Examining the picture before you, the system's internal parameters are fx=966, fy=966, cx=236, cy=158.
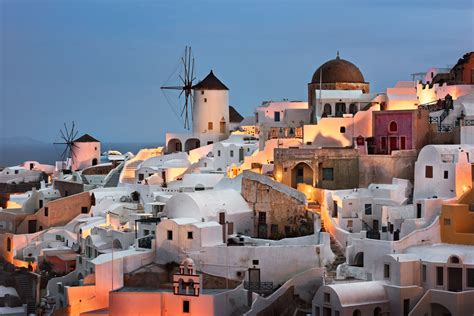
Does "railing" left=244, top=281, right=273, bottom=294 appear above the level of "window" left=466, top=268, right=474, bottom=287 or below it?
below

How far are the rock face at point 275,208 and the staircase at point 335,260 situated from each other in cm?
145

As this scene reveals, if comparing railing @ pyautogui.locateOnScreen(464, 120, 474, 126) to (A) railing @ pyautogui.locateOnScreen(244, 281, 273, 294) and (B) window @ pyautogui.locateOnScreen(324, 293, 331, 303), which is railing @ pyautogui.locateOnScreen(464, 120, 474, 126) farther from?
(B) window @ pyautogui.locateOnScreen(324, 293, 331, 303)

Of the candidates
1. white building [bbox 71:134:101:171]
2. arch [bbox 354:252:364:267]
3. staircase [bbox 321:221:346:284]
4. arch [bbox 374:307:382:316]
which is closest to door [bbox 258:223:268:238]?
staircase [bbox 321:221:346:284]

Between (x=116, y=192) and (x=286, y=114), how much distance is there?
30.8 feet

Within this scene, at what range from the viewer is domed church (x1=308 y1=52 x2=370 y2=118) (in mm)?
44969

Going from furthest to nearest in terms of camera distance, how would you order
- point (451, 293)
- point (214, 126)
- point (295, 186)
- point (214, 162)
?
point (214, 126) → point (214, 162) → point (295, 186) → point (451, 293)

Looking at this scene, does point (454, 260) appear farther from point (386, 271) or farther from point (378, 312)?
point (378, 312)

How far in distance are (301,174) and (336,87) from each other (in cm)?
885

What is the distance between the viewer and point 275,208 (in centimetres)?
3653

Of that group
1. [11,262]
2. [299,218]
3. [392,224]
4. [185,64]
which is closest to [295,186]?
[299,218]

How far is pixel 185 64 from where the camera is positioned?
5366 cm

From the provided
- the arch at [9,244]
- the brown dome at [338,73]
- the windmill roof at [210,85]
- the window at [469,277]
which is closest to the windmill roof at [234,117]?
the windmill roof at [210,85]

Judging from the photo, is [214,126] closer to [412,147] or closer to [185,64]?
[185,64]

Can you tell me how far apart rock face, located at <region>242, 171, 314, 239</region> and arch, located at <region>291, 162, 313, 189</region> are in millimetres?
2094
